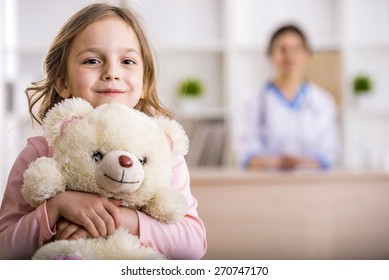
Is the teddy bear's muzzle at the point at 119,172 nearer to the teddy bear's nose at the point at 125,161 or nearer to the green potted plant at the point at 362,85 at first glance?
the teddy bear's nose at the point at 125,161

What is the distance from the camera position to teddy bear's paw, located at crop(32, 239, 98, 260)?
0.55m

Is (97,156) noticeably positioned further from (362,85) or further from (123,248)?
(362,85)

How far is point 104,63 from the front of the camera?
1.99ft

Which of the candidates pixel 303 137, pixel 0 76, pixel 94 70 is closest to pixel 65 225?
pixel 94 70

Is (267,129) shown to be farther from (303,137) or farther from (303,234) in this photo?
(303,234)

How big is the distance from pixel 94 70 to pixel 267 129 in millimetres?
1417

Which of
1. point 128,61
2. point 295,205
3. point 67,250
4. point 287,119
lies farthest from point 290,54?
point 67,250

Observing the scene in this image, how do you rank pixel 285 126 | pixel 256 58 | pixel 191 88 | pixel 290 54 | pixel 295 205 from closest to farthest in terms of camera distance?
1. pixel 295 205
2. pixel 285 126
3. pixel 290 54
4. pixel 191 88
5. pixel 256 58

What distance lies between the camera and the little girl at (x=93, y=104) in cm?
56

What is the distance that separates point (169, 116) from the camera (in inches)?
25.0

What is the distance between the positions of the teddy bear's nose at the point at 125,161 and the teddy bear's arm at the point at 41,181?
0.20 feet

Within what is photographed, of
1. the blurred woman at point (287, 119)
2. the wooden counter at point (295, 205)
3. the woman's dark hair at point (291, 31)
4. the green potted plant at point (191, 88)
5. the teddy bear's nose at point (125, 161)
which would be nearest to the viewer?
the teddy bear's nose at point (125, 161)

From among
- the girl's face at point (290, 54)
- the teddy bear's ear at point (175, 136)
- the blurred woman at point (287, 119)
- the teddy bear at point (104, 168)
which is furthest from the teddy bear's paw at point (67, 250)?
the girl's face at point (290, 54)

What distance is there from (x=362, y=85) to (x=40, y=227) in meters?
1.94
